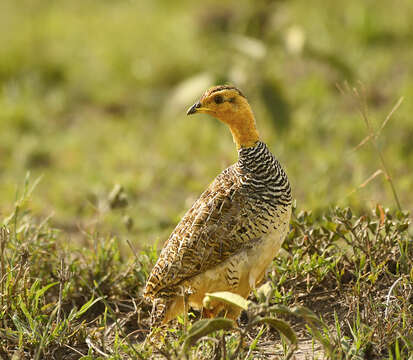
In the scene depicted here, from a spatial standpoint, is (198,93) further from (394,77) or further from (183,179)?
(394,77)

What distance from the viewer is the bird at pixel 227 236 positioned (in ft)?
11.0

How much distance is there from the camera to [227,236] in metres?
3.39

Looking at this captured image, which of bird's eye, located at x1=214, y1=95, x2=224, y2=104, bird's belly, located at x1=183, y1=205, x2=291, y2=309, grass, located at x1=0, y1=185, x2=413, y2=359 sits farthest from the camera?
bird's eye, located at x1=214, y1=95, x2=224, y2=104

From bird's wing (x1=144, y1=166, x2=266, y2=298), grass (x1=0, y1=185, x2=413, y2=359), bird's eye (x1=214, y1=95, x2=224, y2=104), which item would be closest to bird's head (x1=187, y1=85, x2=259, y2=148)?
bird's eye (x1=214, y1=95, x2=224, y2=104)

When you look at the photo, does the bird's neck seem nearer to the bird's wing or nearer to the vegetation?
the bird's wing

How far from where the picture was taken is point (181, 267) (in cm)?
341

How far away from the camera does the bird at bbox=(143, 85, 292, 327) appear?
336 centimetres

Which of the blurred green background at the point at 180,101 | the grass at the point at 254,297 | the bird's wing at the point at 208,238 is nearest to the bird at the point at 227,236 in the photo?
the bird's wing at the point at 208,238

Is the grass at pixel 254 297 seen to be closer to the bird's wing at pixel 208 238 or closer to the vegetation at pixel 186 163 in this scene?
the vegetation at pixel 186 163

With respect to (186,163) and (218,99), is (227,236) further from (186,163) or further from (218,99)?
(186,163)

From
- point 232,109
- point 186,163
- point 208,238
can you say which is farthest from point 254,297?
point 186,163

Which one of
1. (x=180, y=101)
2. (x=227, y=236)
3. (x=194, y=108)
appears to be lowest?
(x=227, y=236)

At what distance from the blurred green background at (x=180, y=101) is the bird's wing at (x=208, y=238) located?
81 cm

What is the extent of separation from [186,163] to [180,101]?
2.19ft
